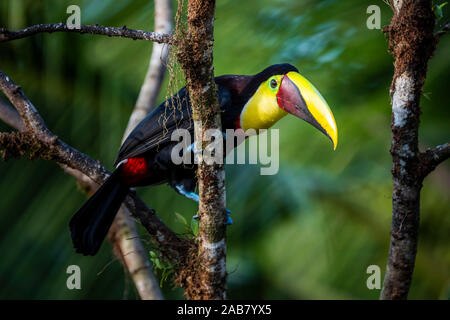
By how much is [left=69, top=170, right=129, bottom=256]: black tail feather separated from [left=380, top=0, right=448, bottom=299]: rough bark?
127 cm

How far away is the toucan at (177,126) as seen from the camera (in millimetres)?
2402

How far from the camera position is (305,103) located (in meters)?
2.34

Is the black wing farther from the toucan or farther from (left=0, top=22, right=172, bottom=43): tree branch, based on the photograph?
(left=0, top=22, right=172, bottom=43): tree branch

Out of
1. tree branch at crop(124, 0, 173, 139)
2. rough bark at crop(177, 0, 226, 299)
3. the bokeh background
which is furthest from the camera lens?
tree branch at crop(124, 0, 173, 139)

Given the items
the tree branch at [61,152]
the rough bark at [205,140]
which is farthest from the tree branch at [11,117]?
the rough bark at [205,140]

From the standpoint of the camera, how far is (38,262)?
2.85 meters

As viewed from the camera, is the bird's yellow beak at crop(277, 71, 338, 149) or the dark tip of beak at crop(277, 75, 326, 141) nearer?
the bird's yellow beak at crop(277, 71, 338, 149)

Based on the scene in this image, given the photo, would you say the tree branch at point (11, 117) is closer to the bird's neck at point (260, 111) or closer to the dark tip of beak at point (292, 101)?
the bird's neck at point (260, 111)

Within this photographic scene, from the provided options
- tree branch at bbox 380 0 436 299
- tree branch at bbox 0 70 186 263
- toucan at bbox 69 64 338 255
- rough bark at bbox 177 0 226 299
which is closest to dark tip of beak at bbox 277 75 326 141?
toucan at bbox 69 64 338 255

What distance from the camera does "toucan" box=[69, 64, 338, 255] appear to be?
2402 mm

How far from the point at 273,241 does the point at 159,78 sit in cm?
121

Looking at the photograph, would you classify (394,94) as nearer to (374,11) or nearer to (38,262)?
(374,11)

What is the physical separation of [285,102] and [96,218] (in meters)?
1.07

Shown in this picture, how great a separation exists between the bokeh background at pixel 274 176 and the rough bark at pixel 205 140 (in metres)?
0.95
